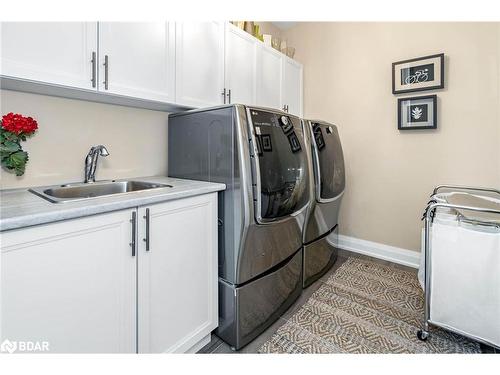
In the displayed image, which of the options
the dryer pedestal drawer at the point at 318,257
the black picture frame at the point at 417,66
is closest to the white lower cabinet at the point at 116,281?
the dryer pedestal drawer at the point at 318,257

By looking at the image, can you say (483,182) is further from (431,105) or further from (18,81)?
(18,81)

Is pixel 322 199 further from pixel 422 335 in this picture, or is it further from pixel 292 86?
pixel 292 86

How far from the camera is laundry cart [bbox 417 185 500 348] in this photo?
1381 millimetres

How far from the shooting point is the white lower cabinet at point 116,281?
0.87 meters

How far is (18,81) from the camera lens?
3.98ft

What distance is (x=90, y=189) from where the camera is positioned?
1611mm

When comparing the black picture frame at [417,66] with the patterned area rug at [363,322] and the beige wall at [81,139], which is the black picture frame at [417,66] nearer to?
the patterned area rug at [363,322]

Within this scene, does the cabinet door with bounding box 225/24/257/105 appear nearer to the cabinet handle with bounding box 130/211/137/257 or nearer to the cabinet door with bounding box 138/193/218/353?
the cabinet door with bounding box 138/193/218/353

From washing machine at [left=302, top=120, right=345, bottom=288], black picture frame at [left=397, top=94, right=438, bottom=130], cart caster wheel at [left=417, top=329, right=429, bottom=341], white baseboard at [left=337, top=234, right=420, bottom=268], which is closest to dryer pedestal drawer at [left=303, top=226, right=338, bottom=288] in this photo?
washing machine at [left=302, top=120, right=345, bottom=288]

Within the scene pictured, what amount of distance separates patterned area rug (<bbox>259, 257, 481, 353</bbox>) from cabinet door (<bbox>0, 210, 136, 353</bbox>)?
887mm
